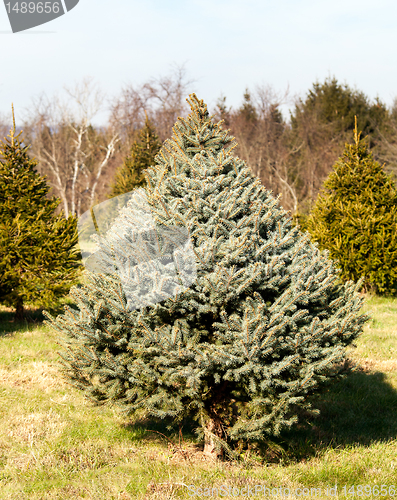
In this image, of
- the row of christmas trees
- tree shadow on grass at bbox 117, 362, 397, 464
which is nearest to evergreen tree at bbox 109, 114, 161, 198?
the row of christmas trees

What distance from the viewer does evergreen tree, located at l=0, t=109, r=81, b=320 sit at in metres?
7.86

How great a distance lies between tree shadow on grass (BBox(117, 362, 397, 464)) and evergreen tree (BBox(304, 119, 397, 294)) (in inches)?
177

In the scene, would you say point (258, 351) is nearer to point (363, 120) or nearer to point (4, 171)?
point (4, 171)

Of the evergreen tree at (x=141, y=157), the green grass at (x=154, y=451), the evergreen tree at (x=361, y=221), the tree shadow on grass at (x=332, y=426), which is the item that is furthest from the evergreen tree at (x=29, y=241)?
the evergreen tree at (x=141, y=157)

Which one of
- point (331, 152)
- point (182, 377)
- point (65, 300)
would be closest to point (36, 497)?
point (182, 377)

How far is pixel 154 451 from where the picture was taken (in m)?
3.97

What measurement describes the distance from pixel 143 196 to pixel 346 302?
210 centimetres

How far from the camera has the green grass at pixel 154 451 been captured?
10.9 feet

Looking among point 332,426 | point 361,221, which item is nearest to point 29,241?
point 332,426

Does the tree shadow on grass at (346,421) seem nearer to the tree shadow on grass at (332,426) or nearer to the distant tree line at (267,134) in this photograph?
the tree shadow on grass at (332,426)

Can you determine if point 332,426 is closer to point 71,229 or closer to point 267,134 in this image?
point 71,229

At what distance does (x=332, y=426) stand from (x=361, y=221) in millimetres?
6152

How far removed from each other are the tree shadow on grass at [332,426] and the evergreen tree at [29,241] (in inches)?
165

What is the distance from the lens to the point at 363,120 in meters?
33.2
